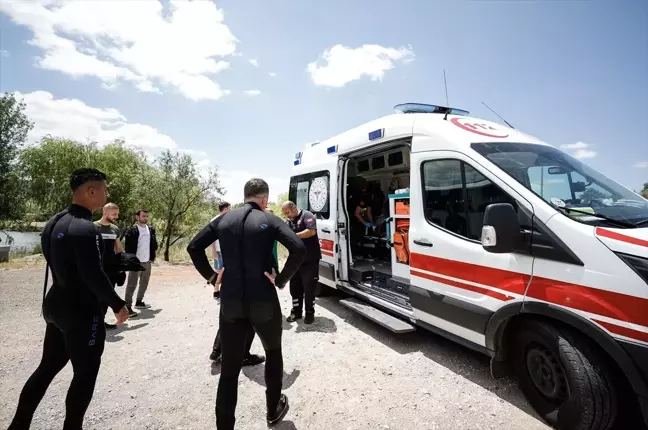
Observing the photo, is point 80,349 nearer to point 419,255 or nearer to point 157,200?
point 419,255

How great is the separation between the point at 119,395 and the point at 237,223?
7.42 ft

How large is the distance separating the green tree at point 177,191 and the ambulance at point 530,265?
14.3m

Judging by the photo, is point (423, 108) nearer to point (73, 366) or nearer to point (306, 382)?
point (306, 382)

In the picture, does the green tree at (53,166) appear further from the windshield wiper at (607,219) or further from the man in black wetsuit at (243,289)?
the windshield wiper at (607,219)

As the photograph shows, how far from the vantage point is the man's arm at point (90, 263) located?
209 centimetres

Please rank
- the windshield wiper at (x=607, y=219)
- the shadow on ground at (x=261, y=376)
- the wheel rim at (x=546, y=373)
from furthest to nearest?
the shadow on ground at (x=261, y=376)
the wheel rim at (x=546, y=373)
the windshield wiper at (x=607, y=219)

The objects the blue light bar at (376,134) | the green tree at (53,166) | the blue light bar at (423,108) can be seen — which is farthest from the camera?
the green tree at (53,166)

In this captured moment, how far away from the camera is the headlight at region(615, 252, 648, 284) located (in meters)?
1.98

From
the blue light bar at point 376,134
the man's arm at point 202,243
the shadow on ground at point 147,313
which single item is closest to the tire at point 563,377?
the man's arm at point 202,243

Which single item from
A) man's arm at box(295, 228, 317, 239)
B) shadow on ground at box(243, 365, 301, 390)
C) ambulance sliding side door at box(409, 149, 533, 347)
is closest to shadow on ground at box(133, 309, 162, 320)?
shadow on ground at box(243, 365, 301, 390)

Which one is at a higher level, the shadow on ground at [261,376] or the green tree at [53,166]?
the green tree at [53,166]

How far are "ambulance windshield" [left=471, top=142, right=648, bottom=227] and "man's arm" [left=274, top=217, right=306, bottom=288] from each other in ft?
6.39

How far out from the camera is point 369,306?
188 inches

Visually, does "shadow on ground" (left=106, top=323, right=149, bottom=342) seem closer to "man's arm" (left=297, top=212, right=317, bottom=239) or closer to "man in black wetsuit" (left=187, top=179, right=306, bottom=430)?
"man's arm" (left=297, top=212, right=317, bottom=239)
